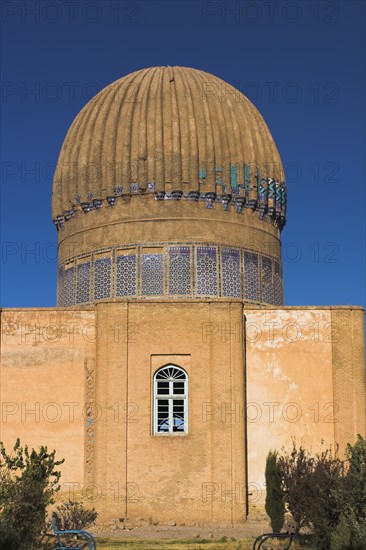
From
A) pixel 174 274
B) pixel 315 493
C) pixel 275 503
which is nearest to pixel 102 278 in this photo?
pixel 174 274

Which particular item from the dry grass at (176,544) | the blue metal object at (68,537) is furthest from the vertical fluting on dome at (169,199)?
the blue metal object at (68,537)

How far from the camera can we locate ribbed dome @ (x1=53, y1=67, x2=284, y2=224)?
18188mm

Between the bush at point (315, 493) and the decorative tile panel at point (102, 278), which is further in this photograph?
the decorative tile panel at point (102, 278)

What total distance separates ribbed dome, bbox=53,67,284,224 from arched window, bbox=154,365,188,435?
4629 mm

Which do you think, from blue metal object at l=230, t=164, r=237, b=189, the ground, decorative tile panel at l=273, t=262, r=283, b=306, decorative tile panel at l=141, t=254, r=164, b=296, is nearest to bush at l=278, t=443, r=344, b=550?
the ground

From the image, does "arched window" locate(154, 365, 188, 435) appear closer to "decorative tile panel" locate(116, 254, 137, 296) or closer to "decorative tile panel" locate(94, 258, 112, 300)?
"decorative tile panel" locate(116, 254, 137, 296)

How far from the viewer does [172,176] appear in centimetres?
1808

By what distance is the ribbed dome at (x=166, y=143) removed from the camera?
18.2 m

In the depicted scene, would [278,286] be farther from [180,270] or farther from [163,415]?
[163,415]

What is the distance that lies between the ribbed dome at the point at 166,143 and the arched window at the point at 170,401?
4629 millimetres

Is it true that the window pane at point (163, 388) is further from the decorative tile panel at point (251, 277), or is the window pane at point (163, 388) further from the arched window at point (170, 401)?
the decorative tile panel at point (251, 277)

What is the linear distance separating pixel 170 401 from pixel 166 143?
6.00 metres

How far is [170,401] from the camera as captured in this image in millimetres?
15203

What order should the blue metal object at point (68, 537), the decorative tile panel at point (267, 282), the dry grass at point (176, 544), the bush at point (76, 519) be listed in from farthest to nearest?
the decorative tile panel at point (267, 282) < the bush at point (76, 519) < the dry grass at point (176, 544) < the blue metal object at point (68, 537)
